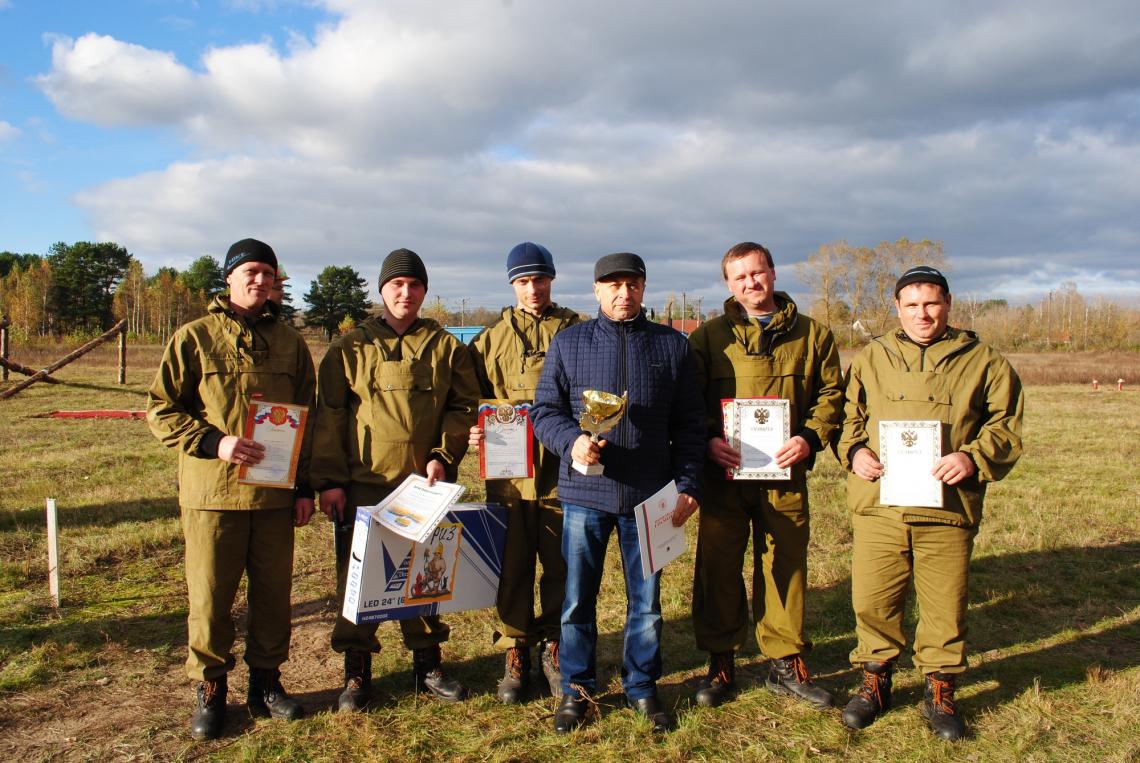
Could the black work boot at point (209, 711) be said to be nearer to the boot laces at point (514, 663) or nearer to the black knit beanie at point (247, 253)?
the boot laces at point (514, 663)

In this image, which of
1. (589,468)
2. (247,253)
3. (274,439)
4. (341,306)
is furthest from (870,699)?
(341,306)

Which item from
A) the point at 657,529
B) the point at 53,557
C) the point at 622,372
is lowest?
the point at 53,557

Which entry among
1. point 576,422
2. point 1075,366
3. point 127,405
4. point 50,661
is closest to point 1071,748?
point 576,422

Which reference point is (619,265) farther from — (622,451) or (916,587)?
(916,587)

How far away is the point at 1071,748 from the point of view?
3643 millimetres

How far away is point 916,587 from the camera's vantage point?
3.93 meters

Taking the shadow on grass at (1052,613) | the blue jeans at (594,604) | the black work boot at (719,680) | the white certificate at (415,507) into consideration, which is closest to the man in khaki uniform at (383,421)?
the white certificate at (415,507)

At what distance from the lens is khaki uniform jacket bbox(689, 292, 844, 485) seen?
4.07 m

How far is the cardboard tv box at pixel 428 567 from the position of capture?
12.1 feet

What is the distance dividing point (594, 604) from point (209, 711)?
6.64 feet

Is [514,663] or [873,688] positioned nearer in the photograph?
[873,688]

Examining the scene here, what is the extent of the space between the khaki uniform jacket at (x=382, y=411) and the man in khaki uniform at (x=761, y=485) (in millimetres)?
→ 1485

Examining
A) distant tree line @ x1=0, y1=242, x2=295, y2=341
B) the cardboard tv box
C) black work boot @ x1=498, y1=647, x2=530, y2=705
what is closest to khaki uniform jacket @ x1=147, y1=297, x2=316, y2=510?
the cardboard tv box

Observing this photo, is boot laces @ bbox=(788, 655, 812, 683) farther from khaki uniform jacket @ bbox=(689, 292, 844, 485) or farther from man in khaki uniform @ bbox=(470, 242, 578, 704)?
man in khaki uniform @ bbox=(470, 242, 578, 704)
